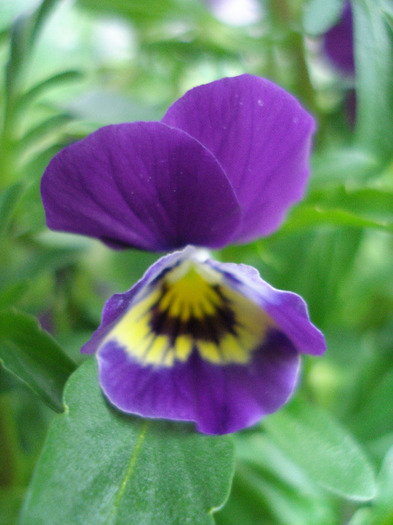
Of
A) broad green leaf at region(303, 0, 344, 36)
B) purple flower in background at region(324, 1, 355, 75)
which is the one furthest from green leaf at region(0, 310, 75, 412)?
purple flower in background at region(324, 1, 355, 75)

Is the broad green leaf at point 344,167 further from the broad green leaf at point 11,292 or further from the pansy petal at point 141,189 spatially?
the broad green leaf at point 11,292

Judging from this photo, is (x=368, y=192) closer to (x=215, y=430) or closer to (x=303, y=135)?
(x=303, y=135)

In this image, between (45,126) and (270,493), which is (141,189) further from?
(270,493)

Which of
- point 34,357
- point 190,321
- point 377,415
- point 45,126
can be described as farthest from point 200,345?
point 377,415

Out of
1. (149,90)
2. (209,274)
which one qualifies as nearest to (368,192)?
(209,274)

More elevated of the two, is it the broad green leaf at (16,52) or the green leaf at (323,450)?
the broad green leaf at (16,52)

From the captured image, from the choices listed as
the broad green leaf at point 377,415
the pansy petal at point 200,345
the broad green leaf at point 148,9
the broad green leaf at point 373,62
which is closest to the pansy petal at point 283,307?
the pansy petal at point 200,345

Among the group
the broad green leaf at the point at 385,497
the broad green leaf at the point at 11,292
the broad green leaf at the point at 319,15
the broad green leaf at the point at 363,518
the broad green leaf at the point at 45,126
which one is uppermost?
the broad green leaf at the point at 319,15

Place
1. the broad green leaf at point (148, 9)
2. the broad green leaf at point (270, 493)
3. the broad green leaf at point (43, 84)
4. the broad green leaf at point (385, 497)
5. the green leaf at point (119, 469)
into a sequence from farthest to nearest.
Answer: the broad green leaf at point (148, 9), the broad green leaf at point (270, 493), the broad green leaf at point (43, 84), the broad green leaf at point (385, 497), the green leaf at point (119, 469)
